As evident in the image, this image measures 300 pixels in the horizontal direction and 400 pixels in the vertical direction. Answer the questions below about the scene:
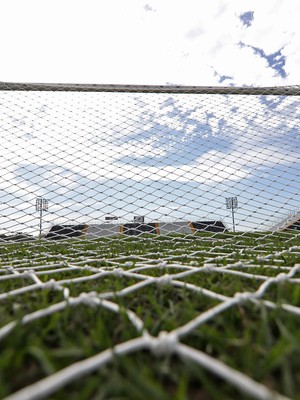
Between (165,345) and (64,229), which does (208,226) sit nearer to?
(64,229)

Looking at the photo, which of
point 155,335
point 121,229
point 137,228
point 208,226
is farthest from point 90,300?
point 121,229

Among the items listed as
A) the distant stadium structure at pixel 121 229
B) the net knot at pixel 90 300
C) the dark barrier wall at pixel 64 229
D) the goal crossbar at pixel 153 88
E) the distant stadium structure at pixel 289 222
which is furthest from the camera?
the goal crossbar at pixel 153 88

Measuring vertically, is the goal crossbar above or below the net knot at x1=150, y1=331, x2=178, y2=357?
above

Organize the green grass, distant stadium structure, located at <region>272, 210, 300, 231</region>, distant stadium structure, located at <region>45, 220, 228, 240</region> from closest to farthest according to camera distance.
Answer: the green grass → distant stadium structure, located at <region>45, 220, 228, 240</region> → distant stadium structure, located at <region>272, 210, 300, 231</region>

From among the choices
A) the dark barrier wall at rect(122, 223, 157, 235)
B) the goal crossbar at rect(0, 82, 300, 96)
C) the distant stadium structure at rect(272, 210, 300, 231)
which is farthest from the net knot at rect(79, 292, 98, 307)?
the goal crossbar at rect(0, 82, 300, 96)

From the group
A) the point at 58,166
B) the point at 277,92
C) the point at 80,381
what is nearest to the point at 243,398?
the point at 80,381

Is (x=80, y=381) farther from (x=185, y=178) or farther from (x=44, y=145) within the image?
(x=44, y=145)

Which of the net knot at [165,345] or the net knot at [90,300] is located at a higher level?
the net knot at [90,300]

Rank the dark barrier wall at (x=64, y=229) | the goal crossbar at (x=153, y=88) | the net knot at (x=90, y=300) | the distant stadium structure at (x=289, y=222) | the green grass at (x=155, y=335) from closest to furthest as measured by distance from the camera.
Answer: the green grass at (x=155, y=335) < the net knot at (x=90, y=300) < the dark barrier wall at (x=64, y=229) < the distant stadium structure at (x=289, y=222) < the goal crossbar at (x=153, y=88)

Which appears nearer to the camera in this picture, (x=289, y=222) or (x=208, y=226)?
(x=208, y=226)

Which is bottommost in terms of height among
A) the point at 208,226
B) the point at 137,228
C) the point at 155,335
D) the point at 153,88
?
the point at 155,335

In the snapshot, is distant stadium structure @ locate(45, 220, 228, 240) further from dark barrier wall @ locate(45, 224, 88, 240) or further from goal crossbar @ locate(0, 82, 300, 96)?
A: goal crossbar @ locate(0, 82, 300, 96)

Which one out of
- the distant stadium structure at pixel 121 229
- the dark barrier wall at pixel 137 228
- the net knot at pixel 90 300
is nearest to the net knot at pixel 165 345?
the net knot at pixel 90 300

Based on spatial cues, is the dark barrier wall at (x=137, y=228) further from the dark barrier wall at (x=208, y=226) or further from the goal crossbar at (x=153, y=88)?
the goal crossbar at (x=153, y=88)
